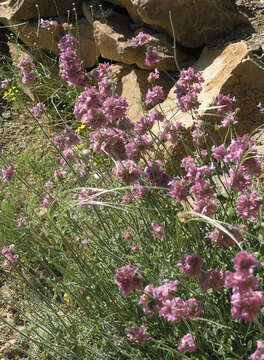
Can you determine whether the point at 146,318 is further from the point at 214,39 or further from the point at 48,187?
the point at 214,39

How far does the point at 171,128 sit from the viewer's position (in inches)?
92.5

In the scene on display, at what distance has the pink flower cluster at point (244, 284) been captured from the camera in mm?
1162

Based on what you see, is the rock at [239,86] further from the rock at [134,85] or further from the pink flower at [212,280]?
the pink flower at [212,280]

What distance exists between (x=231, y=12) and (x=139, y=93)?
1.11 meters

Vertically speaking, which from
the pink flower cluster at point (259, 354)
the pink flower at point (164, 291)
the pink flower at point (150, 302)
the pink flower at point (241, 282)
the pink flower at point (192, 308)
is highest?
the pink flower at point (241, 282)

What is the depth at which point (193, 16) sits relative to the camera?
166 inches

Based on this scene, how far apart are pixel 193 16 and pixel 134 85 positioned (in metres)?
0.86

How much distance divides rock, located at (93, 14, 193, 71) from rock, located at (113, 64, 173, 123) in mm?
97

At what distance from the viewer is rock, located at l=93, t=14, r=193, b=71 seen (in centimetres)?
432

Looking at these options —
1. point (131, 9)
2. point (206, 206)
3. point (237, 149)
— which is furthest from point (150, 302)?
point (131, 9)

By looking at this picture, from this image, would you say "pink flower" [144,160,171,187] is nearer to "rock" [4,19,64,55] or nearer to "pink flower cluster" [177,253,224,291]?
"pink flower cluster" [177,253,224,291]

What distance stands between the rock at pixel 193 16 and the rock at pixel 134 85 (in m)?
0.46

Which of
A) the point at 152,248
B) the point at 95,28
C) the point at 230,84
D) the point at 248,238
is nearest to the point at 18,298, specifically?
the point at 152,248

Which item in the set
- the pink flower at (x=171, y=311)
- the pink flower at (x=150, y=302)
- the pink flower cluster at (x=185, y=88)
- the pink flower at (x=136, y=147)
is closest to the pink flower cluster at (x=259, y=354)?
the pink flower at (x=171, y=311)
